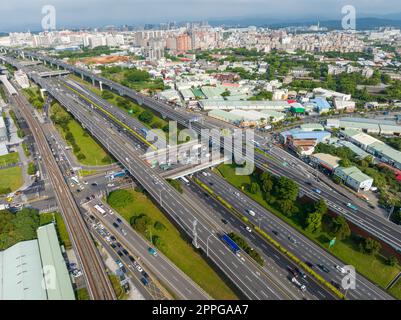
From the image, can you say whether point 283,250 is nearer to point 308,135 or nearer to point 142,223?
point 142,223

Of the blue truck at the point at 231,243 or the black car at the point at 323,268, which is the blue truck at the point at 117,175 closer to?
the blue truck at the point at 231,243

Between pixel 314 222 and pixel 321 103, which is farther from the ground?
pixel 321 103

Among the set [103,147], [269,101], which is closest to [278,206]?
[103,147]

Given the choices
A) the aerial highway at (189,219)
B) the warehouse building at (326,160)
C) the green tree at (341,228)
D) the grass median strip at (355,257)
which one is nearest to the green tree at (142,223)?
the aerial highway at (189,219)

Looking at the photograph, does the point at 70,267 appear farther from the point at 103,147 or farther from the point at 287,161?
the point at 287,161

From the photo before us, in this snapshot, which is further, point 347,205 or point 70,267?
point 347,205

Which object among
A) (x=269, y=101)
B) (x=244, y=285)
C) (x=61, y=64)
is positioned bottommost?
(x=244, y=285)

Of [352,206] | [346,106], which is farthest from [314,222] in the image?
[346,106]
